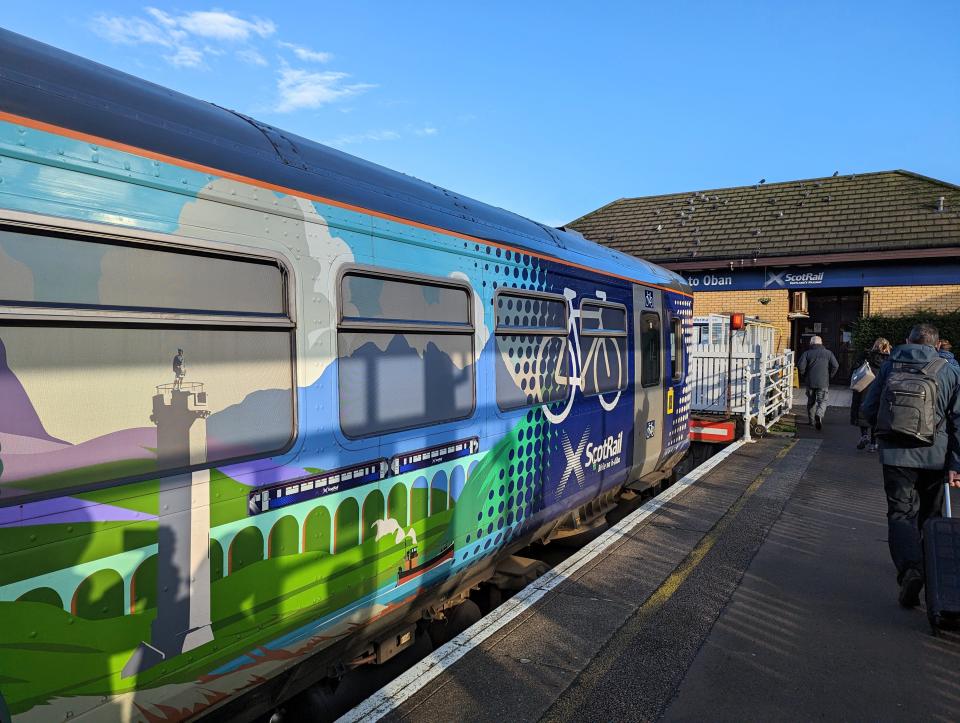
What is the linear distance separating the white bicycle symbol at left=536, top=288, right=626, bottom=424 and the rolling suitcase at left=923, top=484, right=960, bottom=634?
2480mm

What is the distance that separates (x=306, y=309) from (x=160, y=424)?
78cm

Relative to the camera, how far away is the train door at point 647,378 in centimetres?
646

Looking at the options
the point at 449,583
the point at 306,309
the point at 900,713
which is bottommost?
the point at 900,713

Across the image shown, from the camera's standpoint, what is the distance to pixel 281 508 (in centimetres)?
257

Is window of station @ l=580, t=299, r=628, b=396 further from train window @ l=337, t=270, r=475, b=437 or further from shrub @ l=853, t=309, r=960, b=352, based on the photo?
shrub @ l=853, t=309, r=960, b=352

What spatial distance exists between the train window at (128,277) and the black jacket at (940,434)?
4033 mm

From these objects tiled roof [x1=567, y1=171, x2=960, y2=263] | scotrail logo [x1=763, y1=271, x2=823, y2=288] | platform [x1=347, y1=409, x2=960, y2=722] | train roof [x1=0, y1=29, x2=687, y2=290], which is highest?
tiled roof [x1=567, y1=171, x2=960, y2=263]

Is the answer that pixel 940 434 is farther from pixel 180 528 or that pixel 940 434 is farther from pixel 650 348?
pixel 180 528

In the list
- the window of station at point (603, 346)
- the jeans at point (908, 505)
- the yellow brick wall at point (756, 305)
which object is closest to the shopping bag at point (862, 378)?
the window of station at point (603, 346)

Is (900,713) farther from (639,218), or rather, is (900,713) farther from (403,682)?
(639,218)

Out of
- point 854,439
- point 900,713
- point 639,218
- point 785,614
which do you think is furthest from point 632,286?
point 639,218

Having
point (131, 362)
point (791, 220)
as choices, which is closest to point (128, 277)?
point (131, 362)

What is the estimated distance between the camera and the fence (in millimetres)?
10836

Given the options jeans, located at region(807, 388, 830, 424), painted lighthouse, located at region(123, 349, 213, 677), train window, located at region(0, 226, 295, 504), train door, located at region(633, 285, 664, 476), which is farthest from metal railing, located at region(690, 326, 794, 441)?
painted lighthouse, located at region(123, 349, 213, 677)
